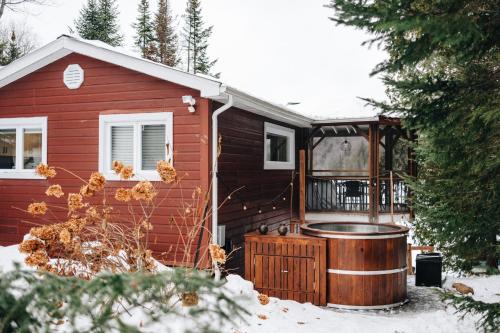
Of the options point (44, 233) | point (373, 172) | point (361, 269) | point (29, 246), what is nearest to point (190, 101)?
point (44, 233)

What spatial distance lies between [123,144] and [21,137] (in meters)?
2.18

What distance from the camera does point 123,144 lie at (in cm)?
738

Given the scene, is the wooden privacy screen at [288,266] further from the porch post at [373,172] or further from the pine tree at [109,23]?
the pine tree at [109,23]

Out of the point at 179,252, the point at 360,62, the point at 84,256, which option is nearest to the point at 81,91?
the point at 179,252

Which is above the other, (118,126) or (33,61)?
(33,61)

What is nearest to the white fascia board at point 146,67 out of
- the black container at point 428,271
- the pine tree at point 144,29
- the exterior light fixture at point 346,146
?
the black container at point 428,271

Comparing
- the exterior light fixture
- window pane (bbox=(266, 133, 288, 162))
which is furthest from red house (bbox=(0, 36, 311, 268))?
the exterior light fixture

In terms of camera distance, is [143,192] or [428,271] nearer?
[143,192]

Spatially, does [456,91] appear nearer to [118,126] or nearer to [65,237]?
[65,237]

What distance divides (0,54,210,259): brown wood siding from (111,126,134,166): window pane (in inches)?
11.3

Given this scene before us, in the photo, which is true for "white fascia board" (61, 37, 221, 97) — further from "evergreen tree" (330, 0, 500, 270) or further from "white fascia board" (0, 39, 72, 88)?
"evergreen tree" (330, 0, 500, 270)

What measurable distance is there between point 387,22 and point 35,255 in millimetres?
3562

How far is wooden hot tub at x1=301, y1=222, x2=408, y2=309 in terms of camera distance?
20.2 feet

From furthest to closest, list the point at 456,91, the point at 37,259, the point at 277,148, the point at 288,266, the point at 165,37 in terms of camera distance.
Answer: the point at 165,37, the point at 277,148, the point at 288,266, the point at 37,259, the point at 456,91
